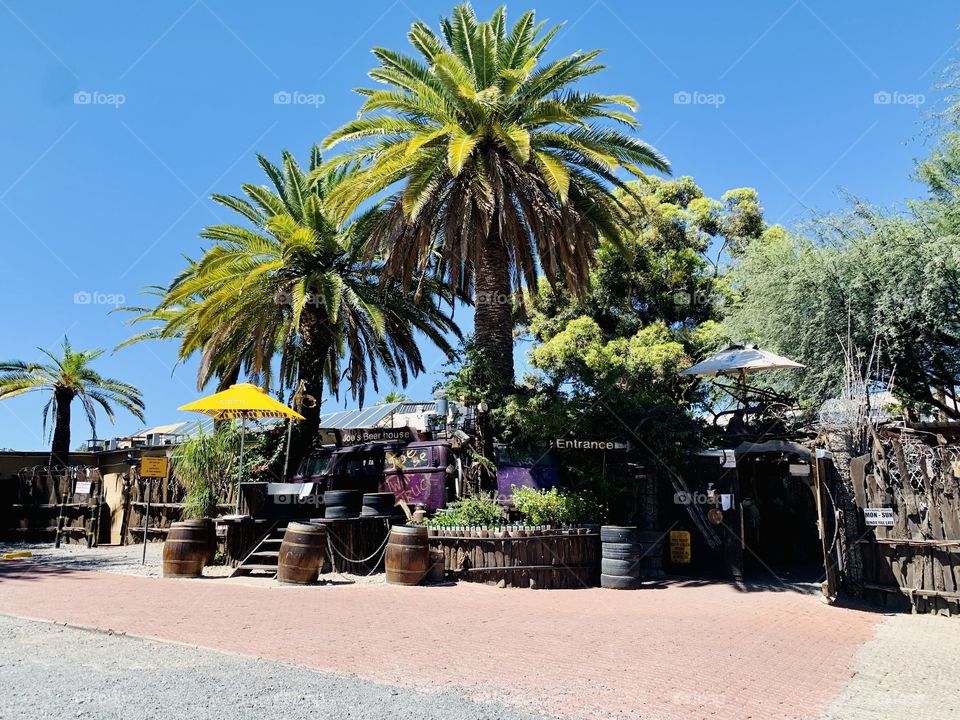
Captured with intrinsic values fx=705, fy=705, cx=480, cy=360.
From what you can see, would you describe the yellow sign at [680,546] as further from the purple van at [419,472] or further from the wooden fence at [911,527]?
the purple van at [419,472]

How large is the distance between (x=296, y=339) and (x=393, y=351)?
112 inches

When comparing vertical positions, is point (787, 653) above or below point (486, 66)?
below

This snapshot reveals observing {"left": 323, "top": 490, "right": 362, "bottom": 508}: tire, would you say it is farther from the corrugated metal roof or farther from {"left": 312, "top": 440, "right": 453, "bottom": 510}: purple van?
the corrugated metal roof

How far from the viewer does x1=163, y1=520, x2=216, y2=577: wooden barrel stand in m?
12.8

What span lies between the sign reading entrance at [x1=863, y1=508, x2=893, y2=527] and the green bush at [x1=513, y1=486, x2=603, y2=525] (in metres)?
4.94

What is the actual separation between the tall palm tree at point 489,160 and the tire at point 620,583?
194 inches

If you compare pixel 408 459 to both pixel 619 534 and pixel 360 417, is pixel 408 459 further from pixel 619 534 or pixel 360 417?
pixel 360 417

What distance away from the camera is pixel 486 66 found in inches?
615

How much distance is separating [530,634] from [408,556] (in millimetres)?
4175

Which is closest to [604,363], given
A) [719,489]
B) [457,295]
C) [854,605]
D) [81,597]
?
[457,295]

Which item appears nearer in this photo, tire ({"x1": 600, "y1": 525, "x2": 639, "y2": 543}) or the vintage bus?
tire ({"x1": 600, "y1": 525, "x2": 639, "y2": 543})

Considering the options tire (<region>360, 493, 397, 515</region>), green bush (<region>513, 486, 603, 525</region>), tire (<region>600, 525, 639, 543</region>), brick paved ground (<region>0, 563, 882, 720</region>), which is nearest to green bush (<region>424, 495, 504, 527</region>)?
green bush (<region>513, 486, 603, 525</region>)

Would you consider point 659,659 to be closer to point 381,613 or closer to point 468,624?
point 468,624

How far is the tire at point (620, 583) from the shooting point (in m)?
12.6
